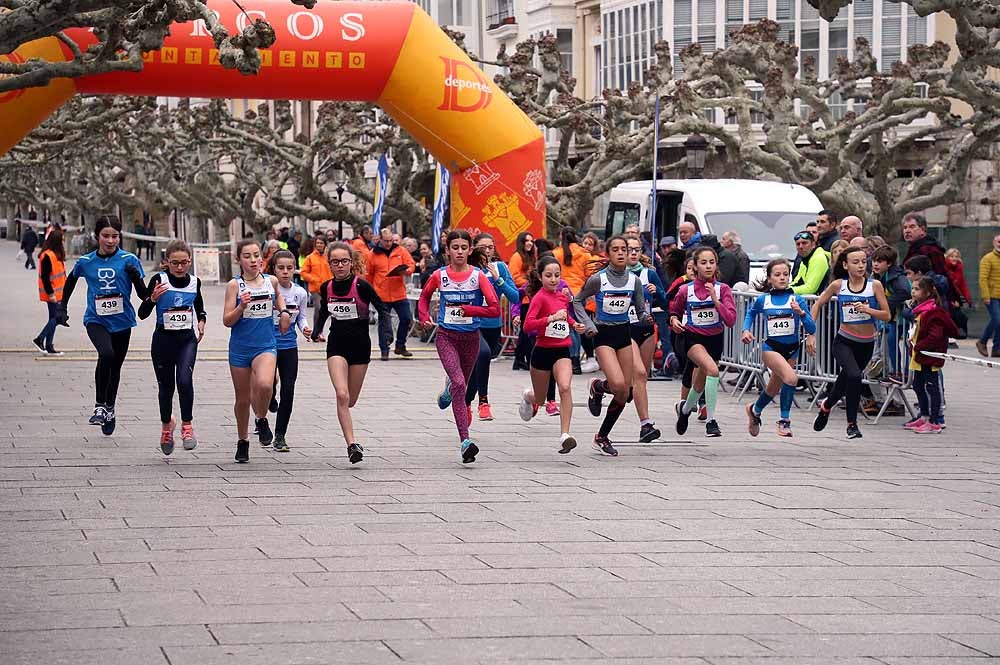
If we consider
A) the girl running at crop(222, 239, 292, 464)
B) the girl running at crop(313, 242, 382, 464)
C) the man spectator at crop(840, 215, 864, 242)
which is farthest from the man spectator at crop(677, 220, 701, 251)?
the girl running at crop(222, 239, 292, 464)

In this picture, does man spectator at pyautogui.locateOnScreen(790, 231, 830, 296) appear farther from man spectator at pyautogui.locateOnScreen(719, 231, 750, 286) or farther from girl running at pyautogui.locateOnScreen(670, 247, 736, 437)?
girl running at pyautogui.locateOnScreen(670, 247, 736, 437)

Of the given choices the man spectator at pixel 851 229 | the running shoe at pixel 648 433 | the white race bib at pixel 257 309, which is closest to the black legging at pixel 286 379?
the white race bib at pixel 257 309

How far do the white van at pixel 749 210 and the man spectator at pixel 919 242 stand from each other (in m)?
2.48

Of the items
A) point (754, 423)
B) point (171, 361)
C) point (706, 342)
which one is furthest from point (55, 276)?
point (754, 423)

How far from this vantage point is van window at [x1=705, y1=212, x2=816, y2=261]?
22391 mm

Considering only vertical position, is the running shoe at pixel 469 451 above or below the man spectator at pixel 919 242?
below

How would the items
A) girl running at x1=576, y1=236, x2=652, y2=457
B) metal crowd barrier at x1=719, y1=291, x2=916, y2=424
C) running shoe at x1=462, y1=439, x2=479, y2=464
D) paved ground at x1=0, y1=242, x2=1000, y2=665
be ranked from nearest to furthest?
paved ground at x1=0, y1=242, x2=1000, y2=665
running shoe at x1=462, y1=439, x2=479, y2=464
girl running at x1=576, y1=236, x2=652, y2=457
metal crowd barrier at x1=719, y1=291, x2=916, y2=424

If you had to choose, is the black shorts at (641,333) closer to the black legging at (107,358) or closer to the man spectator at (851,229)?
the man spectator at (851,229)

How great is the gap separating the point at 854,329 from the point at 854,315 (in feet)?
0.37

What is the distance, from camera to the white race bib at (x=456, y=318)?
12.6 meters

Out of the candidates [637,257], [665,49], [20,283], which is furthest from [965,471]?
[20,283]

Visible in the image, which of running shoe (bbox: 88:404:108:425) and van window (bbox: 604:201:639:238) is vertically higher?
van window (bbox: 604:201:639:238)

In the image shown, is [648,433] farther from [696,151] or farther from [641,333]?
[696,151]

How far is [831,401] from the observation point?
44.7 feet
